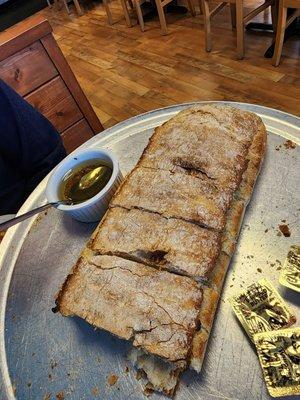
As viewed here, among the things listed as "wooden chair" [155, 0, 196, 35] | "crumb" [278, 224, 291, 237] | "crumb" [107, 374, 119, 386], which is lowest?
"wooden chair" [155, 0, 196, 35]

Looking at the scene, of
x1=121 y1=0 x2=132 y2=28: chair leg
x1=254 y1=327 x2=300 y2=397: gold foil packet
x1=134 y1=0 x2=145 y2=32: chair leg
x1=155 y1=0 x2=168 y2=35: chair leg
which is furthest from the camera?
x1=121 y1=0 x2=132 y2=28: chair leg

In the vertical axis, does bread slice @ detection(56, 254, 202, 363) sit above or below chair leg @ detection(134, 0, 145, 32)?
above

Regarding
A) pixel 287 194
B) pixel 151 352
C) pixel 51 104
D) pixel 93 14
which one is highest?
pixel 151 352

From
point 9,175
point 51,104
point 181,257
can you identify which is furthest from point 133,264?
point 51,104

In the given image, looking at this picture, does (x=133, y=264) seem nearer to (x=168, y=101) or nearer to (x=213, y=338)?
→ (x=213, y=338)

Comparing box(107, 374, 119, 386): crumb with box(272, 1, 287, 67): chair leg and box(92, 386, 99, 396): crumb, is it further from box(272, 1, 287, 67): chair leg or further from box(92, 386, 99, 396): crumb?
box(272, 1, 287, 67): chair leg

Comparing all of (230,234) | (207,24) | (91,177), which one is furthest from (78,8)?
(230,234)

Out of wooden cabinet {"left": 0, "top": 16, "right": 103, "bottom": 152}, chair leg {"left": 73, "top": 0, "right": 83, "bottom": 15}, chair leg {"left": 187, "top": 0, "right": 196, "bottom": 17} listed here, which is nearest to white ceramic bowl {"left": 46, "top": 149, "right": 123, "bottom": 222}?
wooden cabinet {"left": 0, "top": 16, "right": 103, "bottom": 152}

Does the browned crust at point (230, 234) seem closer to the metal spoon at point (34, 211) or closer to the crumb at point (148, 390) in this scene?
the crumb at point (148, 390)
